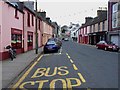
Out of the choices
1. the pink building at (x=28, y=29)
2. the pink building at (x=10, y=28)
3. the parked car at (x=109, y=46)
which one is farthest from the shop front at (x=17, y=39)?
the parked car at (x=109, y=46)

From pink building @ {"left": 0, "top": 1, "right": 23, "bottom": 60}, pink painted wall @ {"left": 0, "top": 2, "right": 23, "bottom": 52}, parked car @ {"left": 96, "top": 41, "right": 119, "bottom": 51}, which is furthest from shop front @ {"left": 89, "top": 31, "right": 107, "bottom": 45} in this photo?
pink painted wall @ {"left": 0, "top": 2, "right": 23, "bottom": 52}

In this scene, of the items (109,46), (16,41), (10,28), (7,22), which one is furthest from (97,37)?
(7,22)

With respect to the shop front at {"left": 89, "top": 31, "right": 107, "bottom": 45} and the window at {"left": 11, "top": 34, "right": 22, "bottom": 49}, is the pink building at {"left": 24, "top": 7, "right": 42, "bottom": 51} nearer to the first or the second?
the window at {"left": 11, "top": 34, "right": 22, "bottom": 49}

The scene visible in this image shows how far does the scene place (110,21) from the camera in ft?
160

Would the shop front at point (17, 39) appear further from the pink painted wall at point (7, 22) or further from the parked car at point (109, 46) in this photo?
the parked car at point (109, 46)

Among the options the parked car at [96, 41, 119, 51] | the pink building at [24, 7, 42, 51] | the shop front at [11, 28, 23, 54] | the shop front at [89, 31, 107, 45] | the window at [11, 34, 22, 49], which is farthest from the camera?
the shop front at [89, 31, 107, 45]

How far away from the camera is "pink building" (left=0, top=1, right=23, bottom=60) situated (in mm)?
19375

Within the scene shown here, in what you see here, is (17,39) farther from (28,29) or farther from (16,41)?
(28,29)

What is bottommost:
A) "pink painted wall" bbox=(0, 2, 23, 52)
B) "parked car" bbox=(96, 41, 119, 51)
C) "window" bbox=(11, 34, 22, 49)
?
"parked car" bbox=(96, 41, 119, 51)

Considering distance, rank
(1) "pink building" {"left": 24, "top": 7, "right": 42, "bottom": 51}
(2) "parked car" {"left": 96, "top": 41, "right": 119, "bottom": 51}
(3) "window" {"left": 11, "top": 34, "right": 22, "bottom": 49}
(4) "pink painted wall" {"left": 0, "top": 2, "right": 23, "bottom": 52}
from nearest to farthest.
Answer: (4) "pink painted wall" {"left": 0, "top": 2, "right": 23, "bottom": 52} → (3) "window" {"left": 11, "top": 34, "right": 22, "bottom": 49} → (1) "pink building" {"left": 24, "top": 7, "right": 42, "bottom": 51} → (2) "parked car" {"left": 96, "top": 41, "right": 119, "bottom": 51}

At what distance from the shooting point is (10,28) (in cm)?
2223

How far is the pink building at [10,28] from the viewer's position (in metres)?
19.4

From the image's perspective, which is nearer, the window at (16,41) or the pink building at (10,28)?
the pink building at (10,28)

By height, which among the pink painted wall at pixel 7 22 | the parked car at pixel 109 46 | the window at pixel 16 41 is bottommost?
the parked car at pixel 109 46
